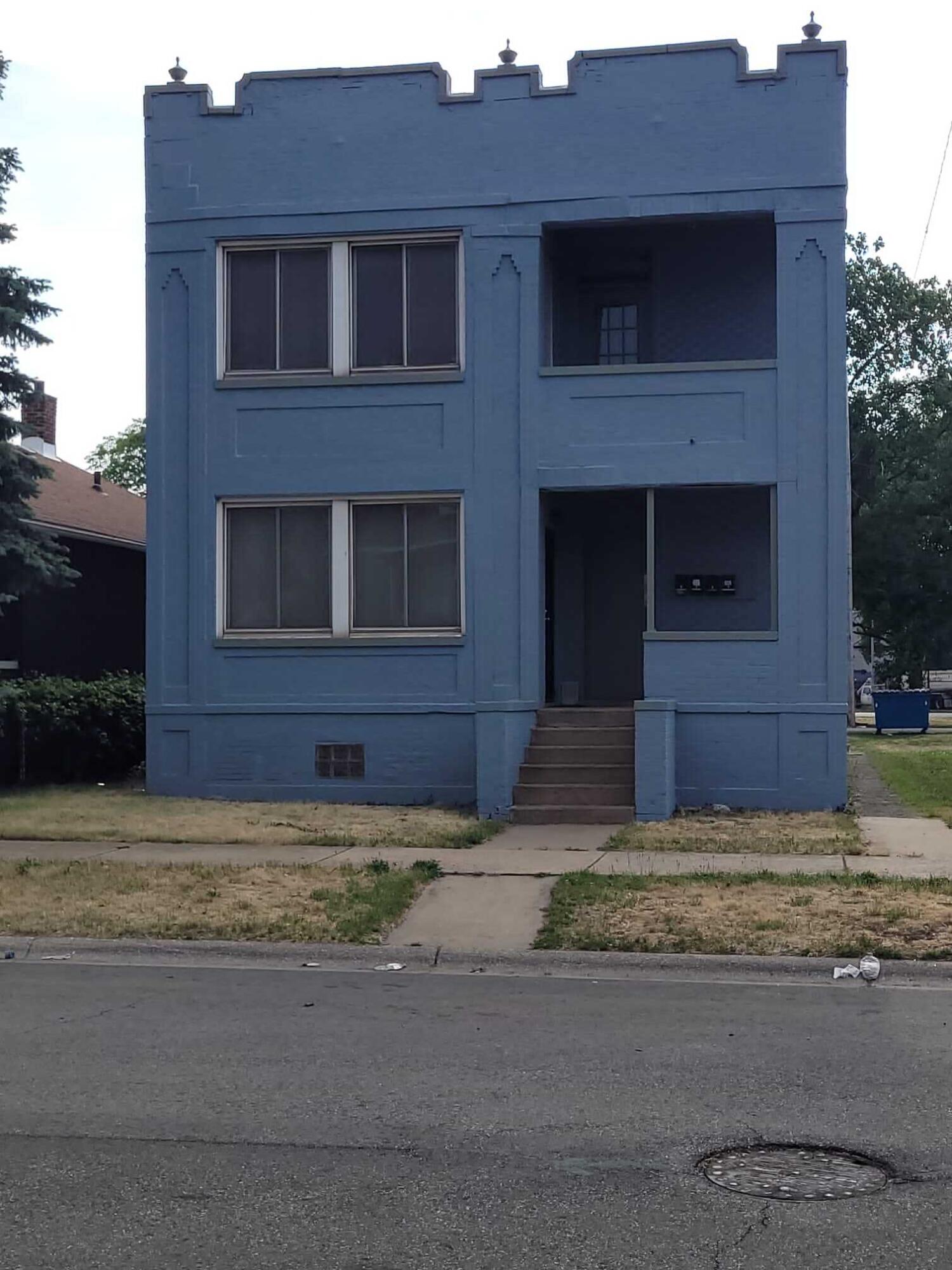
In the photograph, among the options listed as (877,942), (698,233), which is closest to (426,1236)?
(877,942)

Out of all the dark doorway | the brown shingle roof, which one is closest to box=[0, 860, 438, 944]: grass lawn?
the dark doorway

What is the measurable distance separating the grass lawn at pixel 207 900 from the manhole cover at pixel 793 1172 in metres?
4.51

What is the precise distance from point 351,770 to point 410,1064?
10.5 meters

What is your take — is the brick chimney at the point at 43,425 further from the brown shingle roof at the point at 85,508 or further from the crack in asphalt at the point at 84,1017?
the crack in asphalt at the point at 84,1017

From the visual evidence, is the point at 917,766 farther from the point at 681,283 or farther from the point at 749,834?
the point at 749,834

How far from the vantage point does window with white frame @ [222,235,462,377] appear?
17.3 metres

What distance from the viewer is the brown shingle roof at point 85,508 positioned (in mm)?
22891

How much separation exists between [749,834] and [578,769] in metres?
2.59

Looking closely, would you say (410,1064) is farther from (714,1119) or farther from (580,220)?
(580,220)

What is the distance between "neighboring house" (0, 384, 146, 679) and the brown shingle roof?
3cm

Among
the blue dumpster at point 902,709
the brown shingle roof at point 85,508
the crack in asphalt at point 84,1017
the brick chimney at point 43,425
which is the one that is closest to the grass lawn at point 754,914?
the crack in asphalt at point 84,1017

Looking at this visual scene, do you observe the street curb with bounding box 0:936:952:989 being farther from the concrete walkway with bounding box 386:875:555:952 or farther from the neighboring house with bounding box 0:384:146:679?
the neighboring house with bounding box 0:384:146:679

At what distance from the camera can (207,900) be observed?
1085cm

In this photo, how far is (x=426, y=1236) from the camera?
4754mm
